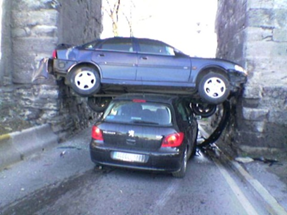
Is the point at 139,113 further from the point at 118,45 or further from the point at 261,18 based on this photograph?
the point at 261,18

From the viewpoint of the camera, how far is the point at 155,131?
5.99 meters

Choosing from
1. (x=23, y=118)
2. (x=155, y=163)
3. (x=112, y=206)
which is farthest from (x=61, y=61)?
(x=112, y=206)

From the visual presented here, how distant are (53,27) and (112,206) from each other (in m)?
5.67

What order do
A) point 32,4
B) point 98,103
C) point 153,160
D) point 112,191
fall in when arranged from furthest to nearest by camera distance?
point 98,103 < point 32,4 < point 153,160 < point 112,191

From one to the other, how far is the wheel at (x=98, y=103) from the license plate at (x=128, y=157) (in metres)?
3.00

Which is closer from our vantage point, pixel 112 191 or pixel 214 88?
pixel 112 191

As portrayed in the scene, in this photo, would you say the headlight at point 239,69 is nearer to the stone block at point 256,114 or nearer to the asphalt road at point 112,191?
the stone block at point 256,114

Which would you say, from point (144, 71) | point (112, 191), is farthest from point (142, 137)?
point (144, 71)

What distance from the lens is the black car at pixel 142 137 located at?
596cm

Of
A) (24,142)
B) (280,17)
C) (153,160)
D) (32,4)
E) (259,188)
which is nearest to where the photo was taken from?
(259,188)

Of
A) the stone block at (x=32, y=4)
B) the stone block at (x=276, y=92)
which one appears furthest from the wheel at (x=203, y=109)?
the stone block at (x=32, y=4)

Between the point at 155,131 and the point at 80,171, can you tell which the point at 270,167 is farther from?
the point at 80,171

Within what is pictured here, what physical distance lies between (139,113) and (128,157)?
87 centimetres

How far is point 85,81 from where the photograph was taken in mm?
7910
